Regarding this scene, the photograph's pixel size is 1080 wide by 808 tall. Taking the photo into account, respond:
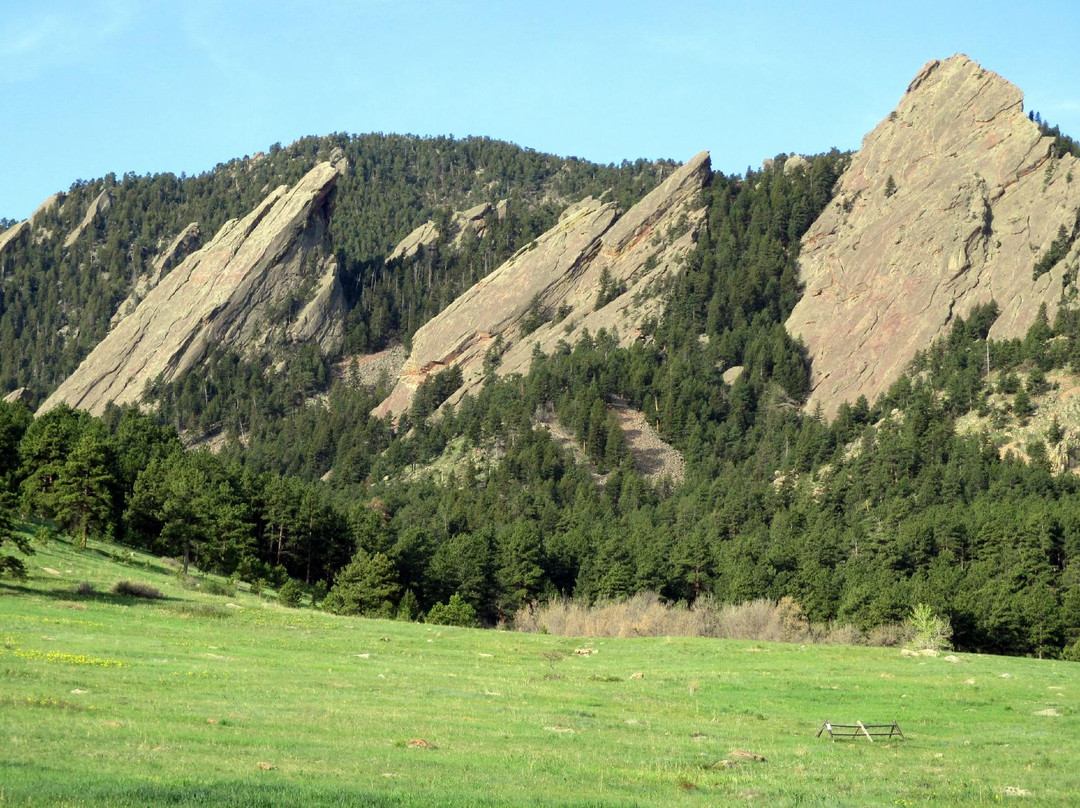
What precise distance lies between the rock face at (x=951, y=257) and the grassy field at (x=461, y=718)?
120 meters

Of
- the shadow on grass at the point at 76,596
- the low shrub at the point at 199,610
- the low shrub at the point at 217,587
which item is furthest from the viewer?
the low shrub at the point at 217,587

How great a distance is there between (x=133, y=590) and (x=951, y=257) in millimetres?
151560

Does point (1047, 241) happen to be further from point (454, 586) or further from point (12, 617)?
point (12, 617)

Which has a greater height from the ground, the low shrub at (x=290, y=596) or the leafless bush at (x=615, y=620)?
the low shrub at (x=290, y=596)

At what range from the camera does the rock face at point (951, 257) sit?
573 feet

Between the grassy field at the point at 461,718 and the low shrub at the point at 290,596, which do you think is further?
the low shrub at the point at 290,596

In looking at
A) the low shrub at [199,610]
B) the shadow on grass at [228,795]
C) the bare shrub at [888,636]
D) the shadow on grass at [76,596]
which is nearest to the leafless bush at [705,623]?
the bare shrub at [888,636]

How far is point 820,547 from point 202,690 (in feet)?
306

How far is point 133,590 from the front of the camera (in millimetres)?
61125

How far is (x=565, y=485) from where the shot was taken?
16612cm

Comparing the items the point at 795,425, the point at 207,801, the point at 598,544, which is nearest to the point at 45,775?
the point at 207,801

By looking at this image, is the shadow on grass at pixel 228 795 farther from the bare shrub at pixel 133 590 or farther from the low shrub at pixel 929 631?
the low shrub at pixel 929 631

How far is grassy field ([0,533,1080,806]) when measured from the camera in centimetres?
2320

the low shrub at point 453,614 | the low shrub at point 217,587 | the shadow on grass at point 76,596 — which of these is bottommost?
the low shrub at point 453,614
